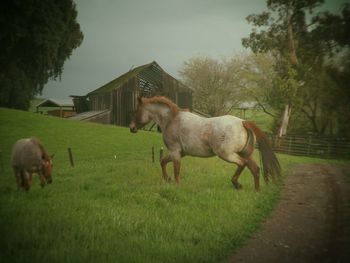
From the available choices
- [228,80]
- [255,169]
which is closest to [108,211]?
[228,80]

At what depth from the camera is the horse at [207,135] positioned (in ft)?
19.4

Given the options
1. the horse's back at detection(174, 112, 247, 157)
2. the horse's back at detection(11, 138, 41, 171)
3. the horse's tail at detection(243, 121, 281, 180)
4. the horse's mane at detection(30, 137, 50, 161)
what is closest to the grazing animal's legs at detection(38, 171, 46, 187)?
the horse's back at detection(11, 138, 41, 171)

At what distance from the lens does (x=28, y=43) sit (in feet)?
7.36

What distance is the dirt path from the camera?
335 cm

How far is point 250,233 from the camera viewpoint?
4.74 metres

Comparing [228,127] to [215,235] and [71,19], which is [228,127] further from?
[71,19]

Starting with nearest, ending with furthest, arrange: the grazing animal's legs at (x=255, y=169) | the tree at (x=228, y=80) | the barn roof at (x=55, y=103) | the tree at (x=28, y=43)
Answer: the tree at (x=28, y=43) < the barn roof at (x=55, y=103) < the tree at (x=228, y=80) < the grazing animal's legs at (x=255, y=169)

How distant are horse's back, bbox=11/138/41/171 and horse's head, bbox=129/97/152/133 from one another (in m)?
1.88

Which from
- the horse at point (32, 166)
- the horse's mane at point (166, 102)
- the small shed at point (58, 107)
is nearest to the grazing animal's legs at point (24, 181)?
the horse at point (32, 166)

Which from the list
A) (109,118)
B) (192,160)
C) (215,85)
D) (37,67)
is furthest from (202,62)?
(192,160)

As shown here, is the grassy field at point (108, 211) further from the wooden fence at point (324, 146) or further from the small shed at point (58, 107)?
the wooden fence at point (324, 146)

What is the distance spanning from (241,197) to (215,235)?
196 centimetres

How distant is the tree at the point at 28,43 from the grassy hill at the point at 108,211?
21cm

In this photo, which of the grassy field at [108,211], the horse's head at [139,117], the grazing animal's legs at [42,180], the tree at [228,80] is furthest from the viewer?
the horse's head at [139,117]
